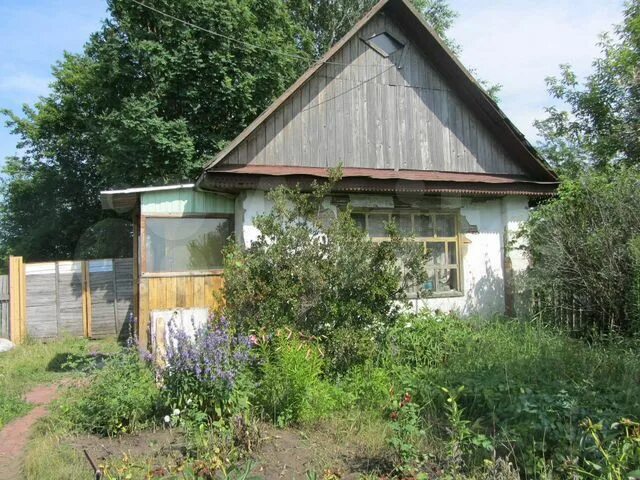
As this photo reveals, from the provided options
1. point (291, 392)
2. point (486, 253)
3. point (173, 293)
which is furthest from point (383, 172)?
point (291, 392)

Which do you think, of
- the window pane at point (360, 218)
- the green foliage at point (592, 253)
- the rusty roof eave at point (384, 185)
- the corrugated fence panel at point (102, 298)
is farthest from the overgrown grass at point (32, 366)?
the green foliage at point (592, 253)

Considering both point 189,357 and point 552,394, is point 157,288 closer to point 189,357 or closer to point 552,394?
point 189,357

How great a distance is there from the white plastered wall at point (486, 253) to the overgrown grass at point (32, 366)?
6144 mm

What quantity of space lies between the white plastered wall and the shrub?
5242mm

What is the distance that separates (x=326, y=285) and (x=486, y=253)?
4.80 meters

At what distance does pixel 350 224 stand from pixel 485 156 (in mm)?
5358

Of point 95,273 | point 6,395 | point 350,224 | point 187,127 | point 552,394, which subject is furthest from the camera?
point 187,127

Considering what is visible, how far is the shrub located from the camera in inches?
178

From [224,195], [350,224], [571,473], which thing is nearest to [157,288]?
[224,195]

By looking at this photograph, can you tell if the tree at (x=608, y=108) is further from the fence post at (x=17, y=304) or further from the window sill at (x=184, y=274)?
the fence post at (x=17, y=304)

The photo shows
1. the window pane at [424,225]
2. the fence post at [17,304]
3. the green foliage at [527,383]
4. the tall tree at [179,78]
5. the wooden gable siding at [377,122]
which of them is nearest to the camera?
the green foliage at [527,383]

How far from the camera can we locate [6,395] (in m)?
6.66

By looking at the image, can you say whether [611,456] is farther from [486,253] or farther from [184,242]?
[184,242]

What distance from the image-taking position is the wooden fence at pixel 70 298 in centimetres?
1170
